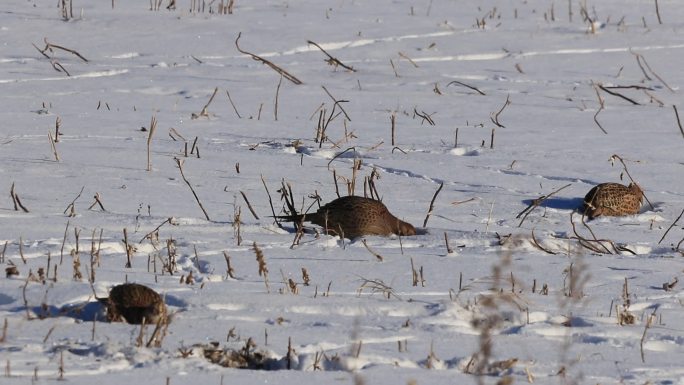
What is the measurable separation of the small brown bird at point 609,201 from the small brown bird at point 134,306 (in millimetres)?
2449

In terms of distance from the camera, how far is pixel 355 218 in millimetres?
4285

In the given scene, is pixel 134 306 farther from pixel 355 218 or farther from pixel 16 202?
pixel 16 202

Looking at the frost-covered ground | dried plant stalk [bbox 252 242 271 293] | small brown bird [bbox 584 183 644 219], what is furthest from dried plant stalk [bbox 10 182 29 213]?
small brown bird [bbox 584 183 644 219]

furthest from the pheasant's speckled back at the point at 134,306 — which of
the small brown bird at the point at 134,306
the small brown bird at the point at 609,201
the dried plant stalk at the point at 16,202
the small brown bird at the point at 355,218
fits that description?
the small brown bird at the point at 609,201

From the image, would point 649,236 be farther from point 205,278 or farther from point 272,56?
point 272,56

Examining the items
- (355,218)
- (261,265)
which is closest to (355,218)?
(355,218)

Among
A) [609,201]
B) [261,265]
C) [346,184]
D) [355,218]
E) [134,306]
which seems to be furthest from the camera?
[346,184]

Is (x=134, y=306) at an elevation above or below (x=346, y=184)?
above

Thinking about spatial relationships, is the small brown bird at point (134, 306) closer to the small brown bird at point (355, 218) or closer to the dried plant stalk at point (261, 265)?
the dried plant stalk at point (261, 265)

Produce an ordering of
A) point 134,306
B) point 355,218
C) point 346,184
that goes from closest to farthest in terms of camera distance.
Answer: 1. point 134,306
2. point 355,218
3. point 346,184

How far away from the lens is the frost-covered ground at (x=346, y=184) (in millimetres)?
2895

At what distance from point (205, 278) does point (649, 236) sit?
77.3 inches

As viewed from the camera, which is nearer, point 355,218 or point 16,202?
point 355,218

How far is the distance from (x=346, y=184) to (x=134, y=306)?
2375 millimetres
